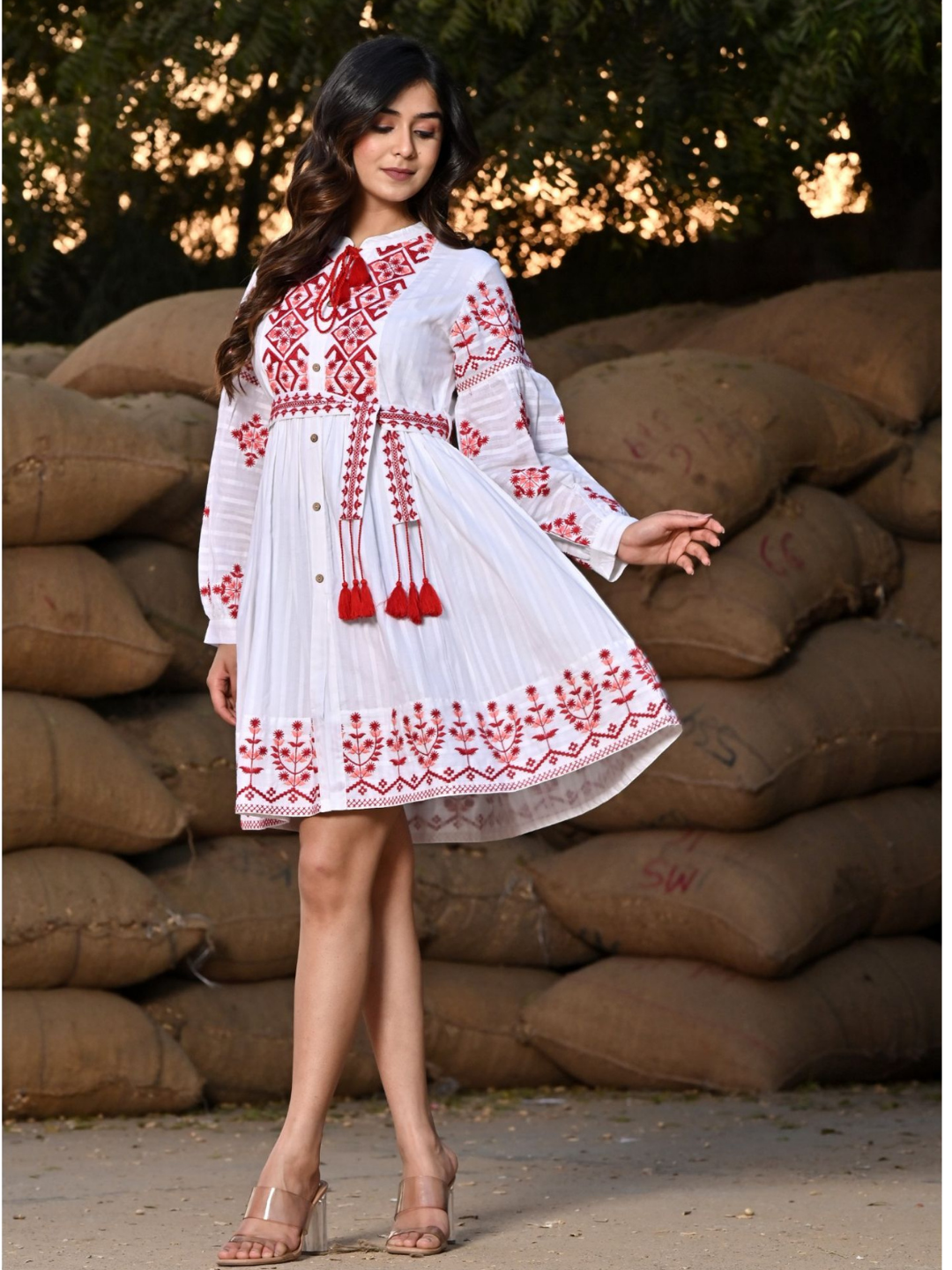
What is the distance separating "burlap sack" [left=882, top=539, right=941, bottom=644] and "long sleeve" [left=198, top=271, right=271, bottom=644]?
218 cm

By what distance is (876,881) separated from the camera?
3805mm

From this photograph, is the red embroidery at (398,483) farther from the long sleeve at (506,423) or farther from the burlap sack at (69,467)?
the burlap sack at (69,467)

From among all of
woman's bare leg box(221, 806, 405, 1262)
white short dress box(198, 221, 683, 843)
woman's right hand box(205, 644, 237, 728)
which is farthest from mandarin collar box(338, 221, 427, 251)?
woman's bare leg box(221, 806, 405, 1262)

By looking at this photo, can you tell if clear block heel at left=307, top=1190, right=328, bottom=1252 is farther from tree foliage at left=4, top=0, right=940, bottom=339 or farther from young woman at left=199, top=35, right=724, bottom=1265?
tree foliage at left=4, top=0, right=940, bottom=339

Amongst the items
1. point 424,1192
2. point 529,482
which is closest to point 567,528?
point 529,482

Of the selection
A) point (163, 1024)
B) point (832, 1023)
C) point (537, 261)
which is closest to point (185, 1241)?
point (163, 1024)

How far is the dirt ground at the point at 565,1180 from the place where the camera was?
2131 millimetres

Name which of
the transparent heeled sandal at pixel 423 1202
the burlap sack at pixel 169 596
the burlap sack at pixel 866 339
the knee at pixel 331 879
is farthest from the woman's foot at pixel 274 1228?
the burlap sack at pixel 866 339

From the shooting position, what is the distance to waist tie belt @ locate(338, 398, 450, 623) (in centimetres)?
213

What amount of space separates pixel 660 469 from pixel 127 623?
3.60ft

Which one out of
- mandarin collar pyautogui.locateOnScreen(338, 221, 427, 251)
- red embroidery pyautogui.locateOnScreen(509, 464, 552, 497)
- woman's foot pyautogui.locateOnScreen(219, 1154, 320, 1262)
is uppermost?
mandarin collar pyautogui.locateOnScreen(338, 221, 427, 251)

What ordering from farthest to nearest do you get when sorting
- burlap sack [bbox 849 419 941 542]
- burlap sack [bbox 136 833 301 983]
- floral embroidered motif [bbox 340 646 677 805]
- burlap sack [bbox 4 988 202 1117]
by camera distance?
1. burlap sack [bbox 849 419 941 542]
2. burlap sack [bbox 136 833 301 983]
3. burlap sack [bbox 4 988 202 1117]
4. floral embroidered motif [bbox 340 646 677 805]

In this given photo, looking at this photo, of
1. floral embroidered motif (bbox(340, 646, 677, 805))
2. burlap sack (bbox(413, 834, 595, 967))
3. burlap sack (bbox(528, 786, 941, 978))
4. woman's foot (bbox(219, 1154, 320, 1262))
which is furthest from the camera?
burlap sack (bbox(413, 834, 595, 967))

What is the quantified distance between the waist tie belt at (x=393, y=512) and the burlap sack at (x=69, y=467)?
4.43 feet
